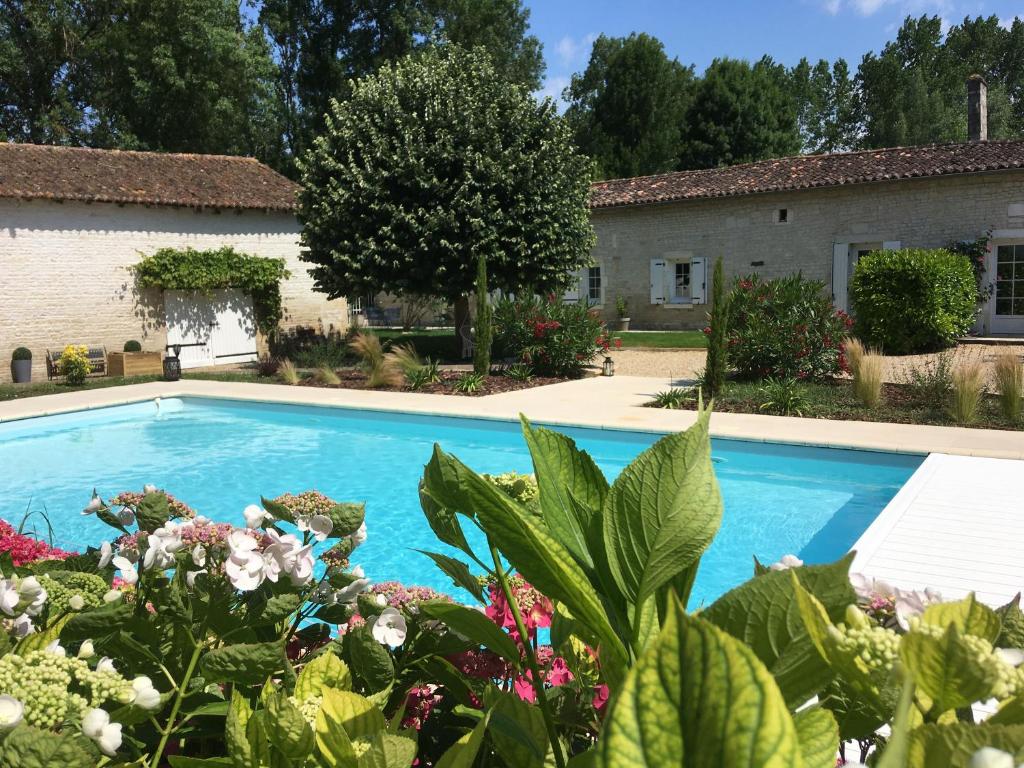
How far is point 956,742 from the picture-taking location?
→ 1.76 feet

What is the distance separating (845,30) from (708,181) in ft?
104

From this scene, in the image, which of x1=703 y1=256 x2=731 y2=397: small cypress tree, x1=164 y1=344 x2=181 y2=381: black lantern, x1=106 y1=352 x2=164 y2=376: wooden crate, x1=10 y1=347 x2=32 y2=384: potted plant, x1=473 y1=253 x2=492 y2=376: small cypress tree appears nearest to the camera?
x1=703 y1=256 x2=731 y2=397: small cypress tree

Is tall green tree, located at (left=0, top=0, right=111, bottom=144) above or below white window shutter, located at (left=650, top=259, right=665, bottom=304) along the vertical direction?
above

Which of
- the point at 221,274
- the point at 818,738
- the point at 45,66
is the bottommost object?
the point at 818,738

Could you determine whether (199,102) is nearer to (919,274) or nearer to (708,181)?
(708,181)

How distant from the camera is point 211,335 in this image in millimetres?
20484

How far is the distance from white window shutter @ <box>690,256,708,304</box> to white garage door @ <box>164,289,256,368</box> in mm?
11490

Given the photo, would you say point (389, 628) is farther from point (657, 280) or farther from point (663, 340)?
point (657, 280)

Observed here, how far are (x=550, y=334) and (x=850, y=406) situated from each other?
230 inches

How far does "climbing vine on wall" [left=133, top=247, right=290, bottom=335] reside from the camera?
1927 centimetres

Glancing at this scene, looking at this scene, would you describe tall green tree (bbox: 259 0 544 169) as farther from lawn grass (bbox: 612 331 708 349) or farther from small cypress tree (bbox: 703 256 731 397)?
small cypress tree (bbox: 703 256 731 397)

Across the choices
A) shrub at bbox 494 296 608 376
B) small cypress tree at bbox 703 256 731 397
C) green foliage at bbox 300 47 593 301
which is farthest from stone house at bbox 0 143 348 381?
small cypress tree at bbox 703 256 731 397

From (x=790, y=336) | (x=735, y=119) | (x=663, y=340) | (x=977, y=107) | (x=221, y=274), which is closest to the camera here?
(x=790, y=336)

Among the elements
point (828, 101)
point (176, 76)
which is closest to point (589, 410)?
point (176, 76)
